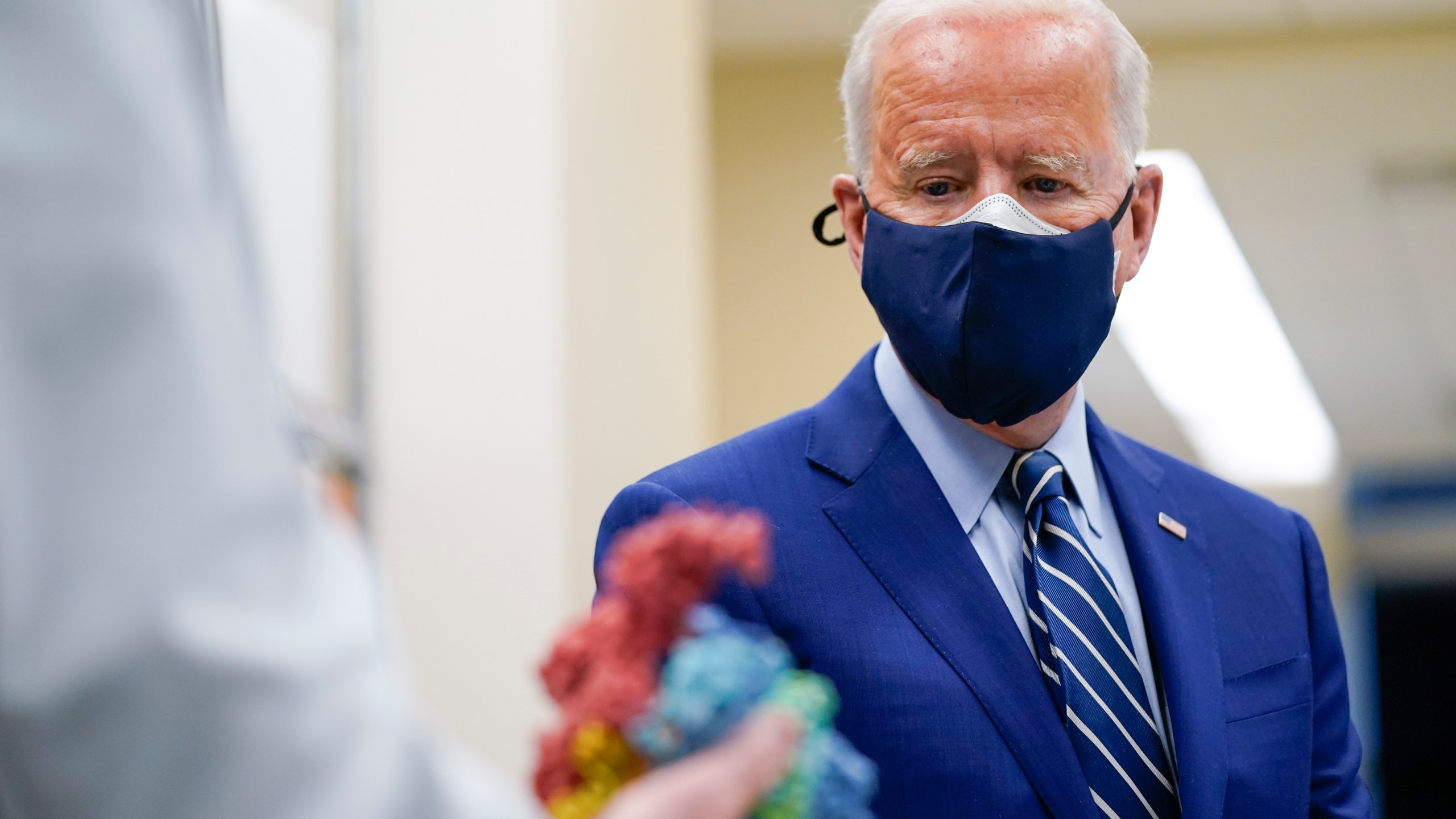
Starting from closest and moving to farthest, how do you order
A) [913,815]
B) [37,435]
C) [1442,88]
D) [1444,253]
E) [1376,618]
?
[37,435] < [913,815] < [1442,88] < [1444,253] < [1376,618]

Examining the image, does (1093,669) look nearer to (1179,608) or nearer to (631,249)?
(1179,608)

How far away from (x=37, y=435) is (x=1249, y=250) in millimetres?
5358

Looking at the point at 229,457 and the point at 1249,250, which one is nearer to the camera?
the point at 229,457

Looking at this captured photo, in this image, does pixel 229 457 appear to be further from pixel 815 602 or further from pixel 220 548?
pixel 815 602

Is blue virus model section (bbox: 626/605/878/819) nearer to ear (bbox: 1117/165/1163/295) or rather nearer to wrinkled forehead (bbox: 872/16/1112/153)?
wrinkled forehead (bbox: 872/16/1112/153)

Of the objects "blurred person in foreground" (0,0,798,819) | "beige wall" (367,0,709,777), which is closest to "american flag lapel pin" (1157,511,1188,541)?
"blurred person in foreground" (0,0,798,819)

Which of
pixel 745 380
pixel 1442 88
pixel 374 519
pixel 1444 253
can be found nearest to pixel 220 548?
pixel 374 519

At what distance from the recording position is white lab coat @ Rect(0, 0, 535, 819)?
0.39 m

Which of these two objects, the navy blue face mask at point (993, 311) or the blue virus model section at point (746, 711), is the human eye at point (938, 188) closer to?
the navy blue face mask at point (993, 311)

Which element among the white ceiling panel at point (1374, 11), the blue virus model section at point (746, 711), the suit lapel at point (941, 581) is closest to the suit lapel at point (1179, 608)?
the suit lapel at point (941, 581)

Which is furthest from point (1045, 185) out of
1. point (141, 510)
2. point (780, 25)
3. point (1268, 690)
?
point (780, 25)

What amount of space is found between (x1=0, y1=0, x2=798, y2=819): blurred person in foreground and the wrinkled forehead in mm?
1037

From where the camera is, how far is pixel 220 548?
1.30 feet

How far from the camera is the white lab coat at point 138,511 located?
39cm
